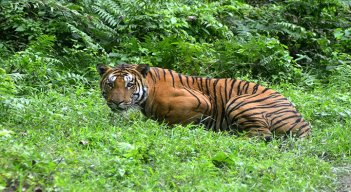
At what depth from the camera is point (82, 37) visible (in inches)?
410

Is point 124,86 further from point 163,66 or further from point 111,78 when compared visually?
point 163,66

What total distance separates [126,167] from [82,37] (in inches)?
204

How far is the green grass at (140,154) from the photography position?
16.9 feet

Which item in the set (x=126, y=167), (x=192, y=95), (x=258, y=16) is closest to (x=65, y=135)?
(x=126, y=167)

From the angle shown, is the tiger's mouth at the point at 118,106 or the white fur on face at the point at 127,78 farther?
the white fur on face at the point at 127,78

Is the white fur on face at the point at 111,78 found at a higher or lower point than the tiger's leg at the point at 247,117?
higher

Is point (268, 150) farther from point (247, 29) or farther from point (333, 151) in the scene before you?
point (247, 29)

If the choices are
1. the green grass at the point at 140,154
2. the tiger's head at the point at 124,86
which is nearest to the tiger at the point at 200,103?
the tiger's head at the point at 124,86

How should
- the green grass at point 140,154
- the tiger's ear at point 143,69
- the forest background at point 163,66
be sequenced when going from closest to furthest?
1. the green grass at point 140,154
2. the forest background at point 163,66
3. the tiger's ear at point 143,69

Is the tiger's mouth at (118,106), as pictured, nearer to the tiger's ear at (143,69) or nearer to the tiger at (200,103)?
the tiger at (200,103)

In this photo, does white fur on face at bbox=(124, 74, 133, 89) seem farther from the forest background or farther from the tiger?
the forest background

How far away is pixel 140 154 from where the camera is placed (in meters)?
5.96

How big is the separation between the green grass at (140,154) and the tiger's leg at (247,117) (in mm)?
351

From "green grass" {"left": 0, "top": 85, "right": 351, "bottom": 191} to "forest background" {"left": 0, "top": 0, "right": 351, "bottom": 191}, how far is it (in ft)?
0.05
